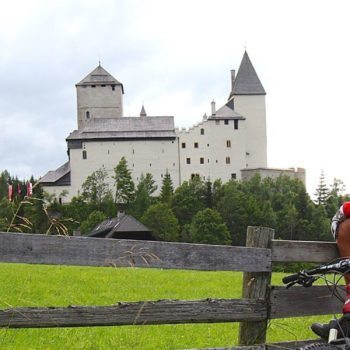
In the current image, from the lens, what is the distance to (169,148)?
86.0m

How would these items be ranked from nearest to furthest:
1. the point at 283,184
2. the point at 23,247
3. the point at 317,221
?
the point at 23,247 < the point at 317,221 < the point at 283,184

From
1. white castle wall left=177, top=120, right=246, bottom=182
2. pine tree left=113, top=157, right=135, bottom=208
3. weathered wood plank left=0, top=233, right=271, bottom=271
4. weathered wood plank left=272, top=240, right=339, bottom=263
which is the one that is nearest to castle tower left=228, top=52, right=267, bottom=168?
white castle wall left=177, top=120, right=246, bottom=182

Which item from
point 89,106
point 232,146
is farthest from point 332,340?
point 89,106

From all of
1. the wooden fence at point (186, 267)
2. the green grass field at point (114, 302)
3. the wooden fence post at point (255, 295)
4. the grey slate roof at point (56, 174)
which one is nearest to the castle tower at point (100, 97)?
the grey slate roof at point (56, 174)

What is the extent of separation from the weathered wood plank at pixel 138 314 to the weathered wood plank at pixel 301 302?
117 mm

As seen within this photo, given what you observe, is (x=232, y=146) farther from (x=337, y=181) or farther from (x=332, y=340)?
(x=332, y=340)

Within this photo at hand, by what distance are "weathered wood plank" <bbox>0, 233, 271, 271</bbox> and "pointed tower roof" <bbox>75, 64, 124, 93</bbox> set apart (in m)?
93.4

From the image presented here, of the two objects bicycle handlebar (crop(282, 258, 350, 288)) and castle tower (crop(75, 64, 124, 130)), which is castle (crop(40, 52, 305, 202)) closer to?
castle tower (crop(75, 64, 124, 130))

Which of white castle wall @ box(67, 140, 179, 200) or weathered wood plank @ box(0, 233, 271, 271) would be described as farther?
white castle wall @ box(67, 140, 179, 200)

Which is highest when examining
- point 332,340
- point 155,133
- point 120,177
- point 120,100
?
point 120,100

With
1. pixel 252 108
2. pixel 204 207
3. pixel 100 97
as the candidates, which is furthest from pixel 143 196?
pixel 100 97

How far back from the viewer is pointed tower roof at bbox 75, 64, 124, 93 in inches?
3784

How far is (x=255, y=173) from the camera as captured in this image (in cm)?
8594

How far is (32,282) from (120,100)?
86832mm
